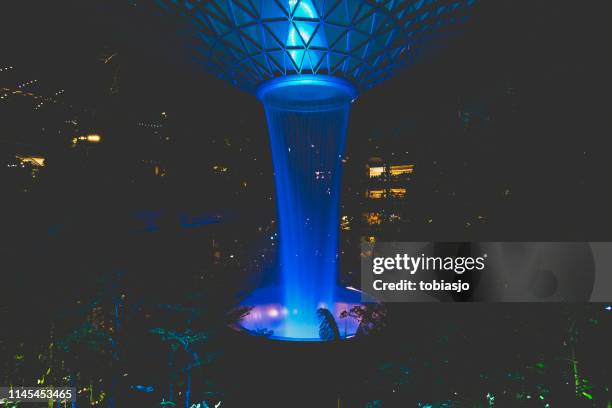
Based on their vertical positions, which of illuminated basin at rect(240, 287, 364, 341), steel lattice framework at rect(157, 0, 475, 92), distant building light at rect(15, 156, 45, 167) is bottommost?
illuminated basin at rect(240, 287, 364, 341)

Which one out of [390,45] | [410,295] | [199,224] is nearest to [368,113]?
[390,45]

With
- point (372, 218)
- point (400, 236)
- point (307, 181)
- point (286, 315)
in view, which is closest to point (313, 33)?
point (400, 236)

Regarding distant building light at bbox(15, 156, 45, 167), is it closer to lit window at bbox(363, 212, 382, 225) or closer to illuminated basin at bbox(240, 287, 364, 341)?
illuminated basin at bbox(240, 287, 364, 341)

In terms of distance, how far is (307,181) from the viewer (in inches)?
544

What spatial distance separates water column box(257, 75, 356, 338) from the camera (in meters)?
8.81

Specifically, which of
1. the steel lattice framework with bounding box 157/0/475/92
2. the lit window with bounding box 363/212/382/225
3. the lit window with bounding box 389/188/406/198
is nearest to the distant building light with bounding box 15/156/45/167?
the steel lattice framework with bounding box 157/0/475/92

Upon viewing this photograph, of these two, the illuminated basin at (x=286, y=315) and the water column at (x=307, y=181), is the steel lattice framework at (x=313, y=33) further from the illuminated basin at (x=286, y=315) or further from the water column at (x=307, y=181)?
the illuminated basin at (x=286, y=315)

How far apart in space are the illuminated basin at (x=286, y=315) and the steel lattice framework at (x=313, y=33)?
6051 mm

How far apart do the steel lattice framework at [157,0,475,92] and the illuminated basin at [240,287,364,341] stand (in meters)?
6.05

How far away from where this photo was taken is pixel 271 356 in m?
6.25

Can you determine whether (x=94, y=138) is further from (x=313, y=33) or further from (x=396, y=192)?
(x=396, y=192)

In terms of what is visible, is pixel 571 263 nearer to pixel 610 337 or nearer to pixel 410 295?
pixel 610 337

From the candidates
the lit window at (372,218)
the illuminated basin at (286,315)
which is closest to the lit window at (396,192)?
the lit window at (372,218)

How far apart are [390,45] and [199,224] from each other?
933 cm
